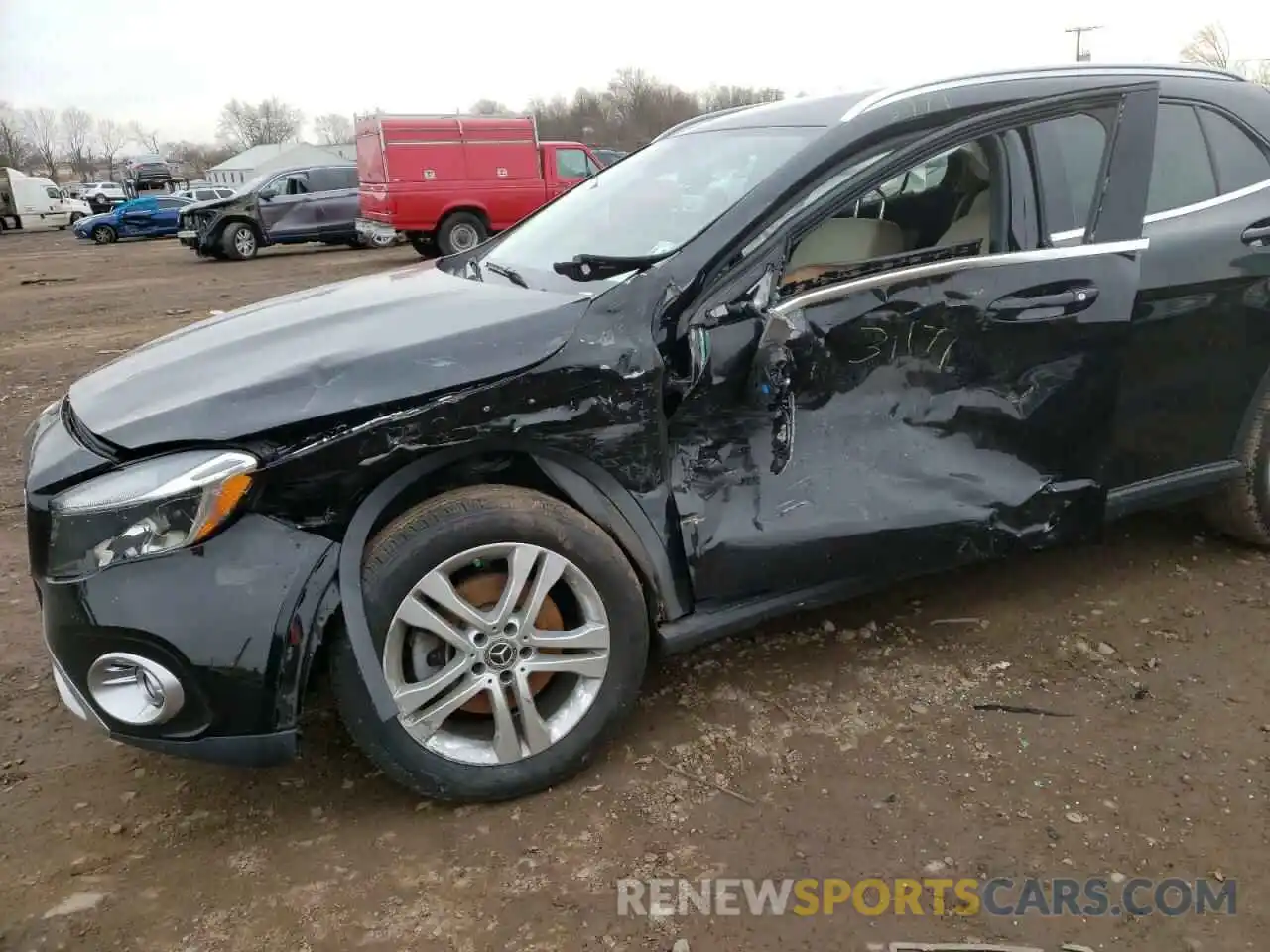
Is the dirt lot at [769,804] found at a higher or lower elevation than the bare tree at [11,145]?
lower

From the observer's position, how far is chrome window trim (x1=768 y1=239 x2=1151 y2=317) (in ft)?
7.95

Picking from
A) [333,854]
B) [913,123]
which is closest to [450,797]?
[333,854]

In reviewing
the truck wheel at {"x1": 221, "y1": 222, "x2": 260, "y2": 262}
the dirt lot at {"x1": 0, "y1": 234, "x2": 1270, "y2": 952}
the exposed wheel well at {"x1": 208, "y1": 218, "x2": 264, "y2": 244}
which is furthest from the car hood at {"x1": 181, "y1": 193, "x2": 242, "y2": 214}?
the dirt lot at {"x1": 0, "y1": 234, "x2": 1270, "y2": 952}

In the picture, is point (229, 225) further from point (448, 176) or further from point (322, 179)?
point (448, 176)

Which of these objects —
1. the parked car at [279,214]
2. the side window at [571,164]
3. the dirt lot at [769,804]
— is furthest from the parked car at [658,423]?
the parked car at [279,214]

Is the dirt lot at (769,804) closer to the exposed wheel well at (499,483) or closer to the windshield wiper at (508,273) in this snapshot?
the exposed wheel well at (499,483)

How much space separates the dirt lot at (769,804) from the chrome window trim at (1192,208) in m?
1.25

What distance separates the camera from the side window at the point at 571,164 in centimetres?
1691

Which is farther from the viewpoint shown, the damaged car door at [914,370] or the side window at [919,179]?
the side window at [919,179]

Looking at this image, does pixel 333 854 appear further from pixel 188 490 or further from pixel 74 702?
pixel 188 490

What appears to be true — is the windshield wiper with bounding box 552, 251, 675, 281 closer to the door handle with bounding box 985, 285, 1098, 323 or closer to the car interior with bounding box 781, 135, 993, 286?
the car interior with bounding box 781, 135, 993, 286

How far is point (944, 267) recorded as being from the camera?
8.48ft

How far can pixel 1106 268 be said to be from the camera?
2.75m

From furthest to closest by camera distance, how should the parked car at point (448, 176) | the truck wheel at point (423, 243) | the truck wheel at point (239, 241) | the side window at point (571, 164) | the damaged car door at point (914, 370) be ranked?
the truck wheel at point (239, 241), the side window at point (571, 164), the truck wheel at point (423, 243), the parked car at point (448, 176), the damaged car door at point (914, 370)
